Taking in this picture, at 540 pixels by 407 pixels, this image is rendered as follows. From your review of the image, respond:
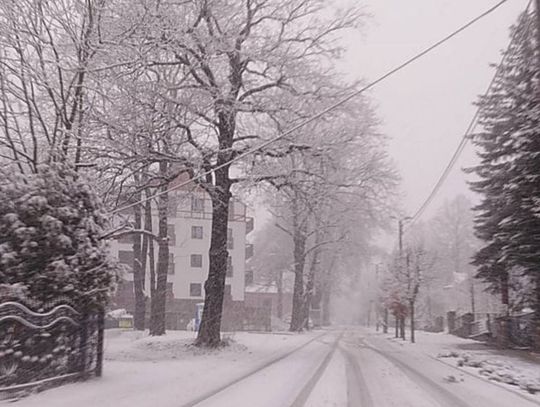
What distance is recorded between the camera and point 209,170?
20.4 metres

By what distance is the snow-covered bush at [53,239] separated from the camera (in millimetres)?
10844

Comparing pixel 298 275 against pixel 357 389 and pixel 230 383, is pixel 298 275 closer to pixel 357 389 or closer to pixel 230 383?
pixel 230 383

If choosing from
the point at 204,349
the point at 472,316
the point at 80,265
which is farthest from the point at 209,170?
the point at 472,316

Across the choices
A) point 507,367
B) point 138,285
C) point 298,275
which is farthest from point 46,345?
point 298,275

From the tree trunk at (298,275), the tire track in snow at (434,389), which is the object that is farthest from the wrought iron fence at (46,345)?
the tree trunk at (298,275)

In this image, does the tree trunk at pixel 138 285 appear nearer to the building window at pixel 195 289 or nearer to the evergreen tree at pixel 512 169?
the evergreen tree at pixel 512 169

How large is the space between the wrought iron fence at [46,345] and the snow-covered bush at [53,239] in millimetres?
349

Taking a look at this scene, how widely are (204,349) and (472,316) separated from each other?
962 inches

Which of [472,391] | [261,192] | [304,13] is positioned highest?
[304,13]

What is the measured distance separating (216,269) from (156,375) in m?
7.52

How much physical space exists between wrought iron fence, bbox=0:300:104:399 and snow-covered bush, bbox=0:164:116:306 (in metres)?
0.35

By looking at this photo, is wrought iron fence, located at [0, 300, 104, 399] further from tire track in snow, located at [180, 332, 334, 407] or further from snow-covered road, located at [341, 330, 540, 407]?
snow-covered road, located at [341, 330, 540, 407]

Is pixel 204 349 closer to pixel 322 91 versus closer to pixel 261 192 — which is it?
pixel 261 192

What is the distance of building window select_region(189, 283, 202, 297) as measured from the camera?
62000mm
